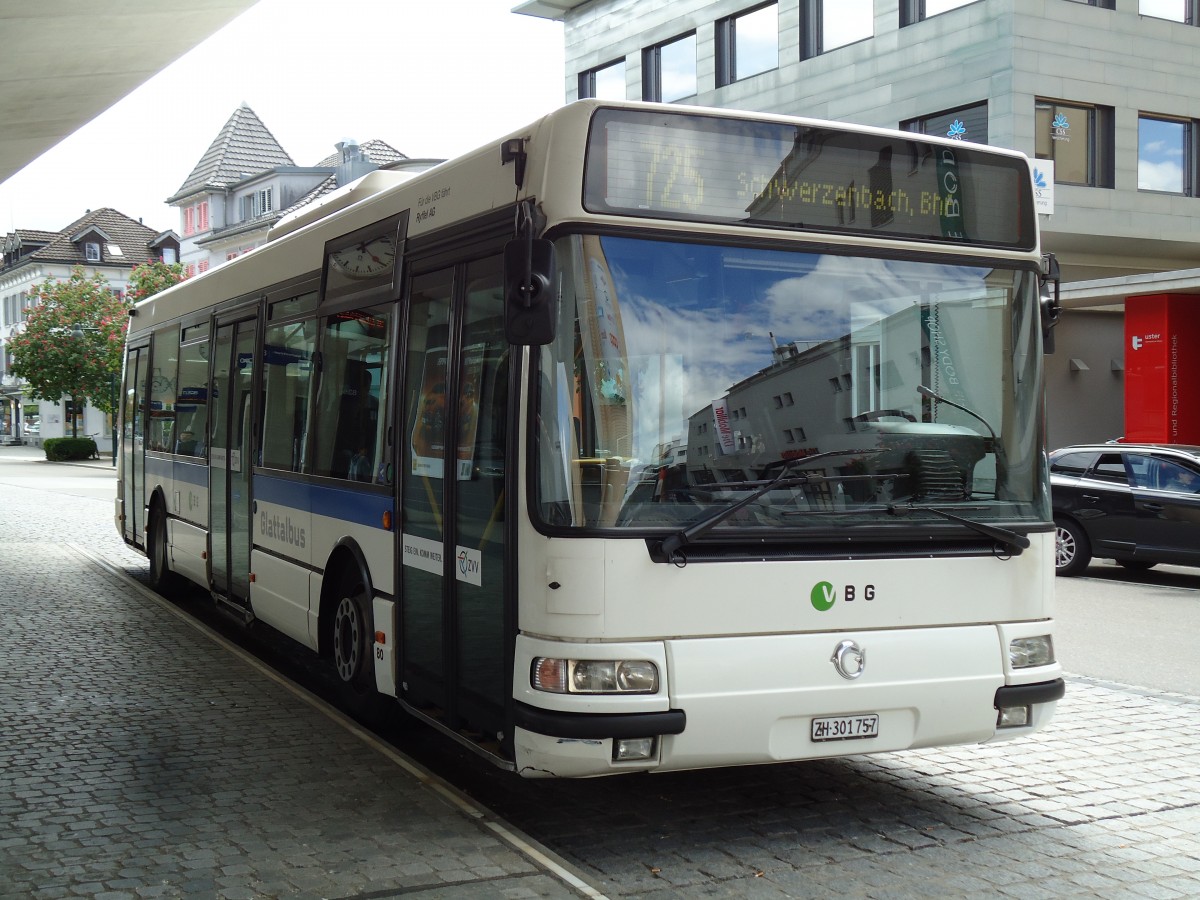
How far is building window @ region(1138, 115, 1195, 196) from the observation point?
31234mm

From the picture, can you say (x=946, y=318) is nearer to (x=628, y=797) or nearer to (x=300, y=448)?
(x=628, y=797)

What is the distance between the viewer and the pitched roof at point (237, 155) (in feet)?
259

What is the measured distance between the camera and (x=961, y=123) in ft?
97.4

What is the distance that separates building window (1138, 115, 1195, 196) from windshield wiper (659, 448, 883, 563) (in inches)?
1128

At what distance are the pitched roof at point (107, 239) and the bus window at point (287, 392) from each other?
272 ft

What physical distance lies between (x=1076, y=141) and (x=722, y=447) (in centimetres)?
2739

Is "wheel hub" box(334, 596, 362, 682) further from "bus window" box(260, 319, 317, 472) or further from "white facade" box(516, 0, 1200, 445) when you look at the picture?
"white facade" box(516, 0, 1200, 445)

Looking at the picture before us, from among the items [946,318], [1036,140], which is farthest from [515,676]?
[1036,140]

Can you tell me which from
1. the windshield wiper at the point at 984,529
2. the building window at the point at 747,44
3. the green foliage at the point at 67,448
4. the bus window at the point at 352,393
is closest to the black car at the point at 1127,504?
the bus window at the point at 352,393

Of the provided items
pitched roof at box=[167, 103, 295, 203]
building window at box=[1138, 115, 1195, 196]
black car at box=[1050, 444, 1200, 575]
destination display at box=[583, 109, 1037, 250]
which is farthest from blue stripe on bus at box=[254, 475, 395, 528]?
pitched roof at box=[167, 103, 295, 203]

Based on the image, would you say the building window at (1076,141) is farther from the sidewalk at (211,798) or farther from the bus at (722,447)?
the bus at (722,447)

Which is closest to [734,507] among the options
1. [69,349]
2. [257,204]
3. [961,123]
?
[961,123]

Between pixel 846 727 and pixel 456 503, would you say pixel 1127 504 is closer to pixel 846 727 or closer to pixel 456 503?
pixel 846 727

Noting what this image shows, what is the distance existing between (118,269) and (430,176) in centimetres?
8865
